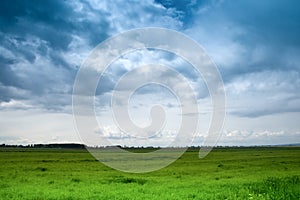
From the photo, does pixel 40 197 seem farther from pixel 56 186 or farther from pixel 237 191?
pixel 237 191

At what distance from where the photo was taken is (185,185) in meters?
20.5

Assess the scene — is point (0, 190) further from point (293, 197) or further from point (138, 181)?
point (293, 197)

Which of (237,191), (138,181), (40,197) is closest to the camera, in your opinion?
(40,197)

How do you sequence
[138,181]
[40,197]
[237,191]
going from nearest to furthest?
[40,197], [237,191], [138,181]

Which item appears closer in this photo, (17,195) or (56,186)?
(17,195)

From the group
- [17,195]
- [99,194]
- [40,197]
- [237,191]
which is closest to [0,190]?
[17,195]

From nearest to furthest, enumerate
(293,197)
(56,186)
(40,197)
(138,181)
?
(293,197)
(40,197)
(56,186)
(138,181)

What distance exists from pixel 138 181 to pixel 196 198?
7.65m

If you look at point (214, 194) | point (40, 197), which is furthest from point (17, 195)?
point (214, 194)

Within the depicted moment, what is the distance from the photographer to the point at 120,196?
635 inches

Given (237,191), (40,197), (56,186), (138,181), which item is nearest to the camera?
(40,197)

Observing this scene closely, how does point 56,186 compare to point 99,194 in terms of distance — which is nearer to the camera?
point 99,194

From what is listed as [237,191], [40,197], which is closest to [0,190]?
[40,197]

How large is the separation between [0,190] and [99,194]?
5623mm
